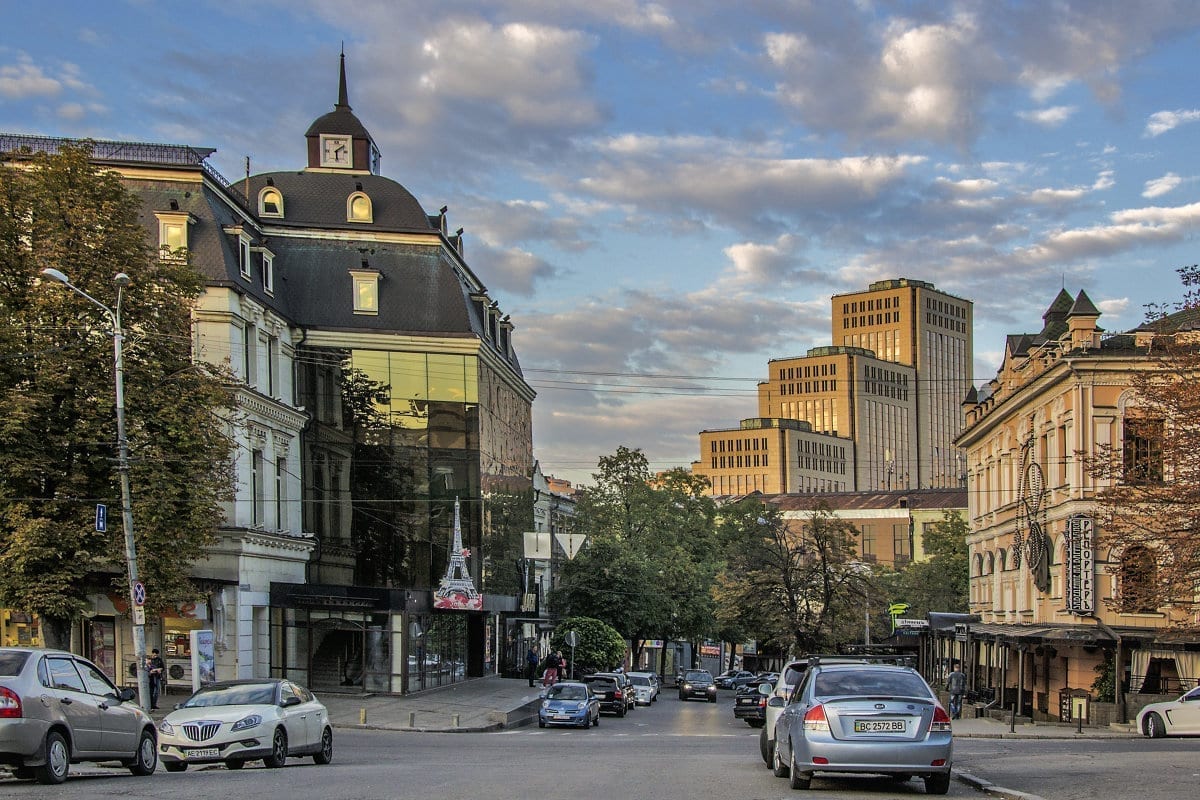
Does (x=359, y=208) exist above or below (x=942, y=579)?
above

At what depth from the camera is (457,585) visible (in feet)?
164

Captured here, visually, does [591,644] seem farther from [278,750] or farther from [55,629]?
[278,750]

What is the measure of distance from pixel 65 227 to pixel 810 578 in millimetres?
35401

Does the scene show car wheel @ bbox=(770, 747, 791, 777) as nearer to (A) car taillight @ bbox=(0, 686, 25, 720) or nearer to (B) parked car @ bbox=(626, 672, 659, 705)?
(A) car taillight @ bbox=(0, 686, 25, 720)

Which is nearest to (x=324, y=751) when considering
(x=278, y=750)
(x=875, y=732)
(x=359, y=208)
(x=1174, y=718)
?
(x=278, y=750)

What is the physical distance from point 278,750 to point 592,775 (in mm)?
5584

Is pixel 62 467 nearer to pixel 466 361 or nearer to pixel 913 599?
pixel 466 361

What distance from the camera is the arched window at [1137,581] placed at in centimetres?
2962

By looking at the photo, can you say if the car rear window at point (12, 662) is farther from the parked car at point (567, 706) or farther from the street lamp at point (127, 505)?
the parked car at point (567, 706)

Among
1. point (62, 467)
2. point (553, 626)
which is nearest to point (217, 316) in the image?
point (62, 467)

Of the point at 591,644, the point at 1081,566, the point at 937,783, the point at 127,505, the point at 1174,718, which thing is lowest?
the point at 591,644

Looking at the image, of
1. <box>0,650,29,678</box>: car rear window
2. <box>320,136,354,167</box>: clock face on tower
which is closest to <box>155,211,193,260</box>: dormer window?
<box>320,136,354,167</box>: clock face on tower

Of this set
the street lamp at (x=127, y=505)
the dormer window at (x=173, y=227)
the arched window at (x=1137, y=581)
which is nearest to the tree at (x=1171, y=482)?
the arched window at (x=1137, y=581)

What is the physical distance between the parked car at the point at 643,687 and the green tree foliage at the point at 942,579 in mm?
33145
